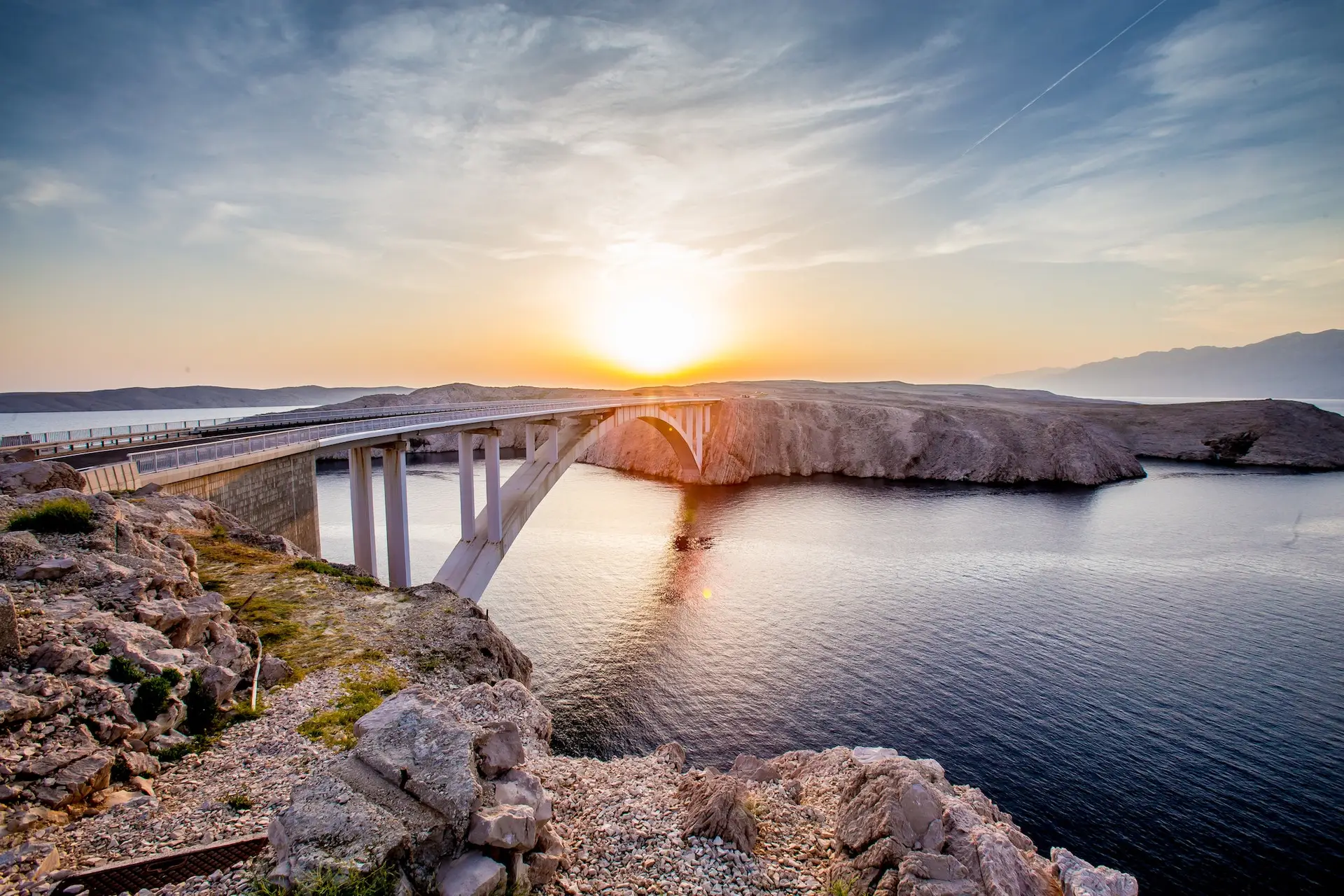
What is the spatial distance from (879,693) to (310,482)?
2346cm

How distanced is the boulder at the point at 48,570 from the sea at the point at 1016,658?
44.2ft

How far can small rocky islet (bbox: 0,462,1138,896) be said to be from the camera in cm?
692

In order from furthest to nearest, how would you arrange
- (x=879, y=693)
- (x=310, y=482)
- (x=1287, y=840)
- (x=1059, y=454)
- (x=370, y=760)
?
(x=1059, y=454)
(x=310, y=482)
(x=879, y=693)
(x=1287, y=840)
(x=370, y=760)

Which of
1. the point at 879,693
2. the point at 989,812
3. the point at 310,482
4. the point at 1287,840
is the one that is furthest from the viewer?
the point at 310,482

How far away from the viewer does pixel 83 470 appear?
15.2m

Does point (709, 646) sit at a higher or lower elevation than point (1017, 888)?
lower

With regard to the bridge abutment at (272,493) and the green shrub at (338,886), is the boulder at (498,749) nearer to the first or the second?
the green shrub at (338,886)

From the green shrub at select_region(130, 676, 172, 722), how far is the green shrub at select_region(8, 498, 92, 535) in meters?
5.54

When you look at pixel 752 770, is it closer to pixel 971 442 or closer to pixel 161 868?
pixel 161 868

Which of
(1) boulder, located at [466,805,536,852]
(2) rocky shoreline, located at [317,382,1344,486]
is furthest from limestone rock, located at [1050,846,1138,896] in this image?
(2) rocky shoreline, located at [317,382,1344,486]

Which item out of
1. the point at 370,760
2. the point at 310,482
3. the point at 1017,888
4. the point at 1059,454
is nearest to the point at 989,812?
the point at 1017,888

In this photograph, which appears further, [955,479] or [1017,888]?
[955,479]

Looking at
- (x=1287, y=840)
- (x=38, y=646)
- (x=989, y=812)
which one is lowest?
(x=1287, y=840)

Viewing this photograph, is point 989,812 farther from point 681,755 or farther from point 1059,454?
point 1059,454
